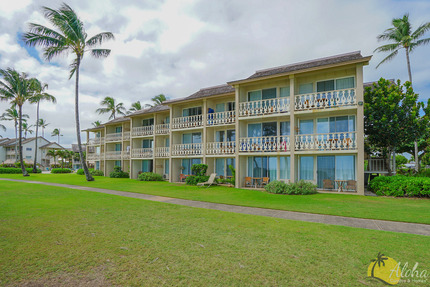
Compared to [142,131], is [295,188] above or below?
below

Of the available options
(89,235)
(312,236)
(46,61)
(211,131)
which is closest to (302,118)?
(211,131)

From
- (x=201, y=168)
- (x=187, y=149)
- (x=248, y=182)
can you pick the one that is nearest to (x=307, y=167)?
(x=248, y=182)

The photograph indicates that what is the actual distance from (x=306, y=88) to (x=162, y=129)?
14458mm

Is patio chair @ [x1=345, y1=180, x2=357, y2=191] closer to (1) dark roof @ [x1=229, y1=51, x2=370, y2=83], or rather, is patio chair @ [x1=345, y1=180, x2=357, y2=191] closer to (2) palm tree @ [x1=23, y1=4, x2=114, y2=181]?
(1) dark roof @ [x1=229, y1=51, x2=370, y2=83]

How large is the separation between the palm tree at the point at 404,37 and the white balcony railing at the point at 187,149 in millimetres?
18775

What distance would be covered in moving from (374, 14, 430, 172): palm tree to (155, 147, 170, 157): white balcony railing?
22.3 meters

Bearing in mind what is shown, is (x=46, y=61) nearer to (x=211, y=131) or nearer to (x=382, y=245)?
(x=211, y=131)

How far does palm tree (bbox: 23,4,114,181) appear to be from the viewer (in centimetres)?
2014

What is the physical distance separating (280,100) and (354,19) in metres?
6.41

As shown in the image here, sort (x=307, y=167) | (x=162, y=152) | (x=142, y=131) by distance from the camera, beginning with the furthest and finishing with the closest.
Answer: (x=142, y=131) → (x=162, y=152) → (x=307, y=167)

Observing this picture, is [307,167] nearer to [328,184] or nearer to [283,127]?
[328,184]

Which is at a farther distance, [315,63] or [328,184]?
[315,63]

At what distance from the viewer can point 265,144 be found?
54.7 feet

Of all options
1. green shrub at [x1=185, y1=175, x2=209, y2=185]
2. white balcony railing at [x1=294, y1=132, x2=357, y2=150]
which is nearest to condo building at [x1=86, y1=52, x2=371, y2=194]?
white balcony railing at [x1=294, y1=132, x2=357, y2=150]
